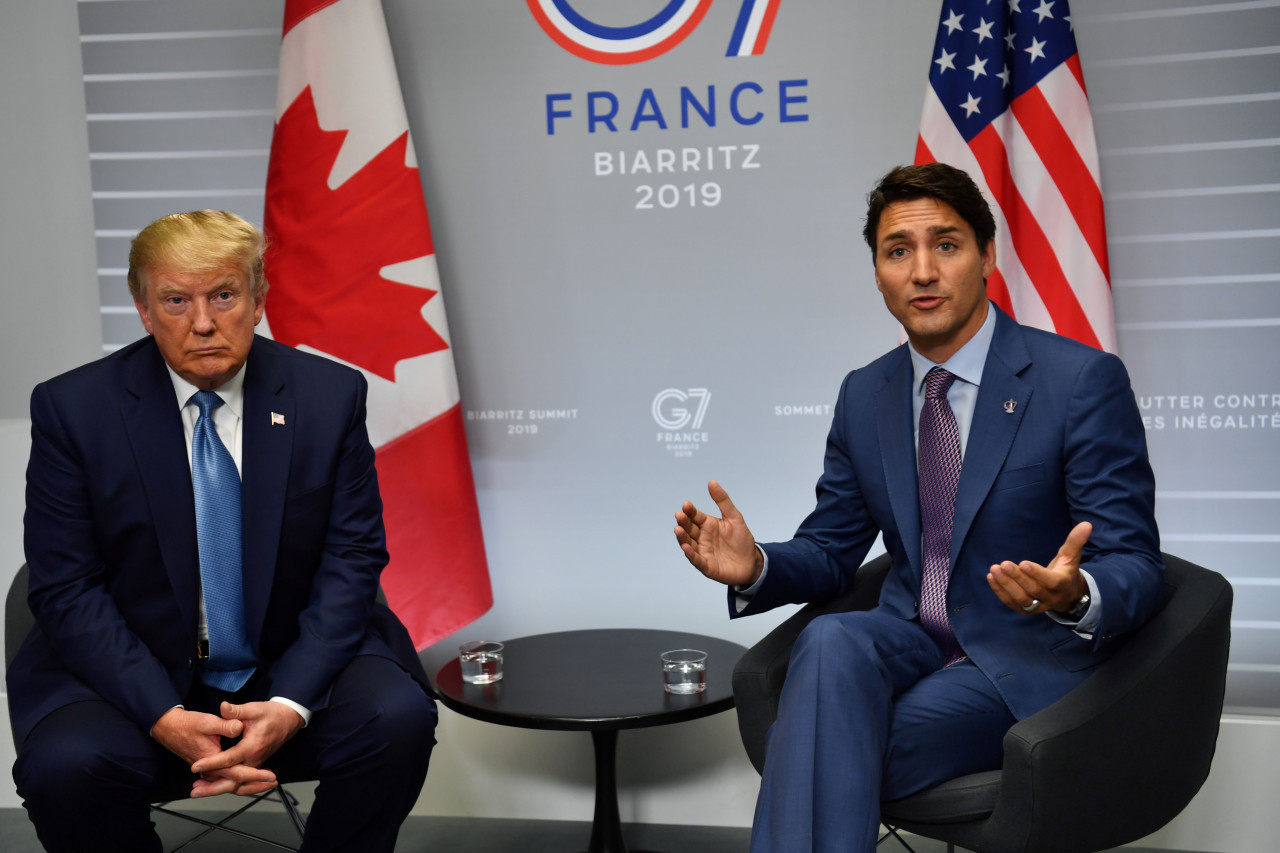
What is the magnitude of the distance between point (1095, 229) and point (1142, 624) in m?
1.24

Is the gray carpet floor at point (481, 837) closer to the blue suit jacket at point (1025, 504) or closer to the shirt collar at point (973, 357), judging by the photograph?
the blue suit jacket at point (1025, 504)

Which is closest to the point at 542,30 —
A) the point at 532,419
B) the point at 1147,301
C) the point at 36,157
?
the point at 532,419

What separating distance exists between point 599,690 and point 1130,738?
1144 mm

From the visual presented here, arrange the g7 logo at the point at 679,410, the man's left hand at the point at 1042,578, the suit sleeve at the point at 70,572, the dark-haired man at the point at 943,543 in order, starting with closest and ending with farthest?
1. the man's left hand at the point at 1042,578
2. the dark-haired man at the point at 943,543
3. the suit sleeve at the point at 70,572
4. the g7 logo at the point at 679,410

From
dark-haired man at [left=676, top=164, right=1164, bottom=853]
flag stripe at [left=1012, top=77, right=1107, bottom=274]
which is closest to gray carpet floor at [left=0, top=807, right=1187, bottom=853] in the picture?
dark-haired man at [left=676, top=164, right=1164, bottom=853]

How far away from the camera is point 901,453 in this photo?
2.29 metres

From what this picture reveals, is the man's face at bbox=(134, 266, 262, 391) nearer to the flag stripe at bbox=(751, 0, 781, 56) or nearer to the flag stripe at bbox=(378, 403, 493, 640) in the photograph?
the flag stripe at bbox=(378, 403, 493, 640)

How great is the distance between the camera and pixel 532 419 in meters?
3.37

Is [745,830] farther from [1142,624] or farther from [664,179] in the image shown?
[664,179]

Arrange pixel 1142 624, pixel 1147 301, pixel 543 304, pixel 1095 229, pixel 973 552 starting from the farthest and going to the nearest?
pixel 543 304 < pixel 1147 301 < pixel 1095 229 < pixel 973 552 < pixel 1142 624

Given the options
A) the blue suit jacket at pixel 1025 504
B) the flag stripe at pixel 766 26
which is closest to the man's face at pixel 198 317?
the blue suit jacket at pixel 1025 504

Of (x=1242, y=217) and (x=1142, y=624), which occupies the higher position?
(x=1242, y=217)

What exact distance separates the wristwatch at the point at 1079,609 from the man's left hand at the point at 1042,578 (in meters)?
0.05

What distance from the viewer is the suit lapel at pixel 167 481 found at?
7.19 ft
